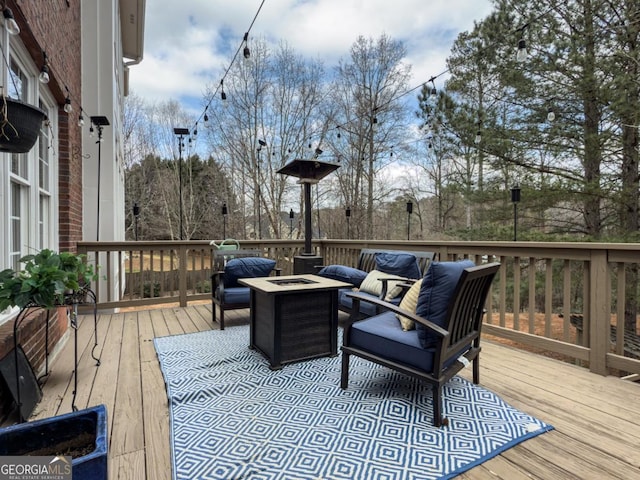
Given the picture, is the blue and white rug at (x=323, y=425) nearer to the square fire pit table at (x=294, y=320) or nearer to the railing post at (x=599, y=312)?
the square fire pit table at (x=294, y=320)

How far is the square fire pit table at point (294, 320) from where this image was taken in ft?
8.88

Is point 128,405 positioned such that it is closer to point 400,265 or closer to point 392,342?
point 392,342

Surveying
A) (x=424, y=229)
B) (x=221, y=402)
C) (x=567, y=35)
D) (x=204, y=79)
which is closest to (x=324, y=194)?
(x=424, y=229)

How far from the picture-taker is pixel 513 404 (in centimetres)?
214

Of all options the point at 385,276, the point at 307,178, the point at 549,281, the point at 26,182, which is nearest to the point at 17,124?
the point at 26,182

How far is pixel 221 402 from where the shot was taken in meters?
2.16

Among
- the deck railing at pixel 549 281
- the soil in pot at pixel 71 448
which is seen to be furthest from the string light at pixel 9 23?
the soil in pot at pixel 71 448

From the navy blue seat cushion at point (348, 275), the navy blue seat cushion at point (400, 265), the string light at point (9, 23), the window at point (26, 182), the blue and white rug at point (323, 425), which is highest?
the string light at point (9, 23)

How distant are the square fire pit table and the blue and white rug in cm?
15

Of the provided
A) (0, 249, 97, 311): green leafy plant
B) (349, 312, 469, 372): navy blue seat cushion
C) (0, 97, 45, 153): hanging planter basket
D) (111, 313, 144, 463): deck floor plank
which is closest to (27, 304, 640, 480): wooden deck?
(111, 313, 144, 463): deck floor plank

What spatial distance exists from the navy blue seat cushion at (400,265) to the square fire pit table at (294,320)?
0.95 meters

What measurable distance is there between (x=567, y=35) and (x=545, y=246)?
217 inches

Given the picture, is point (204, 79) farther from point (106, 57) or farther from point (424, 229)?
point (424, 229)

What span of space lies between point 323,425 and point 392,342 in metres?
0.63
